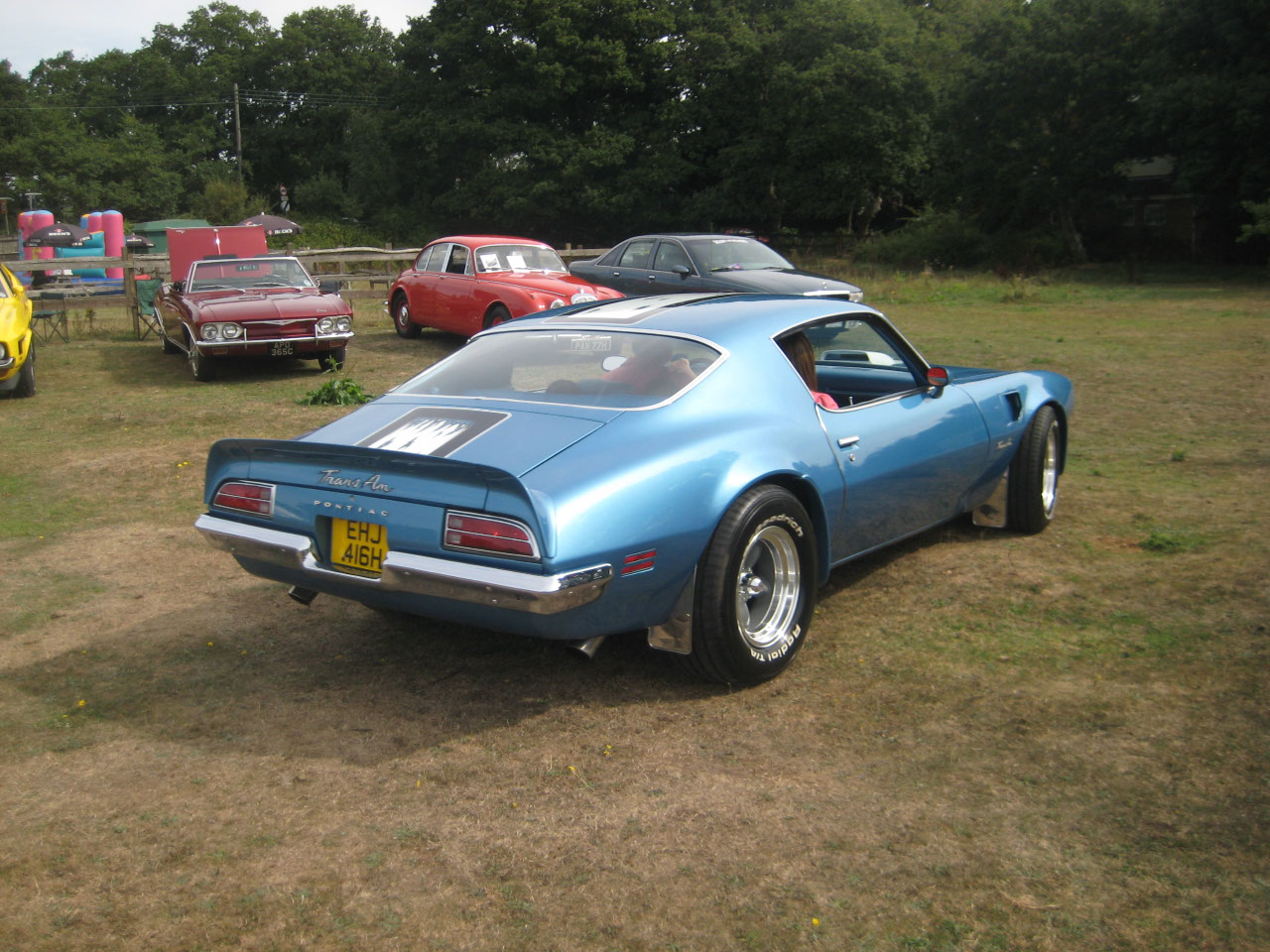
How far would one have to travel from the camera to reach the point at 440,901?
267 cm

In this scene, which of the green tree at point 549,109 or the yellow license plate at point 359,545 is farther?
the green tree at point 549,109

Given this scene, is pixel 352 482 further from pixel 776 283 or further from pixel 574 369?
pixel 776 283

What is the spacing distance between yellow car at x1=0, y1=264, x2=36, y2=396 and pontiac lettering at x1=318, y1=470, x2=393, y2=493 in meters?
8.45

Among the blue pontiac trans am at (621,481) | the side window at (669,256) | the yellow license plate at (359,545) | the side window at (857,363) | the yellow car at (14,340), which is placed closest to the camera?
the blue pontiac trans am at (621,481)

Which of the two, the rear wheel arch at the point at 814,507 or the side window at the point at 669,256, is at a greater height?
the side window at the point at 669,256

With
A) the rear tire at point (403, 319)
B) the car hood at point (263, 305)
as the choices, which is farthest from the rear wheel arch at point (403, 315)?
the car hood at point (263, 305)

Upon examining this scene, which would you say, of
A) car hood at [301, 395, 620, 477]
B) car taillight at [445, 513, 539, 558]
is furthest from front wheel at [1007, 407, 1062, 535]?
car taillight at [445, 513, 539, 558]

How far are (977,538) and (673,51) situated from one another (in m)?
42.5

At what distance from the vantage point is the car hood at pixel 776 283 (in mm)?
13406

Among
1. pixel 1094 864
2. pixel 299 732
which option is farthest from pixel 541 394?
pixel 1094 864

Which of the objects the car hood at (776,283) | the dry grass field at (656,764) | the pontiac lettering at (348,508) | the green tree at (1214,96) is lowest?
the dry grass field at (656,764)

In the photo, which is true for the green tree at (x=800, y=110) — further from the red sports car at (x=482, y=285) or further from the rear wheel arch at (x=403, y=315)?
the red sports car at (x=482, y=285)

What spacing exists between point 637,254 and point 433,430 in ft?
38.1

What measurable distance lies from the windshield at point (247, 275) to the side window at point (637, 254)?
4.44 metres
